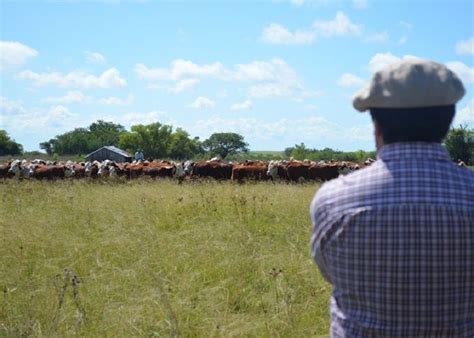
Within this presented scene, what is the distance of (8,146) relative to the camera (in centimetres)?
9144

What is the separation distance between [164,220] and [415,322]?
22.1ft

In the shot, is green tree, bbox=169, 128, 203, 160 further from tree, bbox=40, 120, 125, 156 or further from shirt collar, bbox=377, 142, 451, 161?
shirt collar, bbox=377, 142, 451, 161

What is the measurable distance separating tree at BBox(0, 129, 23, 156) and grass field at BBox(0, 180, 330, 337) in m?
88.3

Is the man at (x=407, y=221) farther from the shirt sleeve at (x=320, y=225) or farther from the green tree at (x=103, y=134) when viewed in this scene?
the green tree at (x=103, y=134)

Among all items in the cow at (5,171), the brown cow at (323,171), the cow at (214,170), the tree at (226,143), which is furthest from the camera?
the tree at (226,143)

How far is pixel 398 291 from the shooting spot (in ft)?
5.30

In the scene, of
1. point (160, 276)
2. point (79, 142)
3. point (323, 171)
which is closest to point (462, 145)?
point (323, 171)

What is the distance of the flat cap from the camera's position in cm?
159

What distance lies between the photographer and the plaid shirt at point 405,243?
1576mm

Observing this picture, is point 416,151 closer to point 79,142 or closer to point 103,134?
point 79,142

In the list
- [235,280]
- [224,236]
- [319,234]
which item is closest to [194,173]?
[224,236]

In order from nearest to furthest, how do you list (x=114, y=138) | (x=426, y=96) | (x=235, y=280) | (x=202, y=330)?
(x=426, y=96), (x=202, y=330), (x=235, y=280), (x=114, y=138)

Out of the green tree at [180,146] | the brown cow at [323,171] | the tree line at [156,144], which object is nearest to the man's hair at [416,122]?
the brown cow at [323,171]

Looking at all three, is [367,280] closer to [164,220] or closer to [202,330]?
[202,330]
